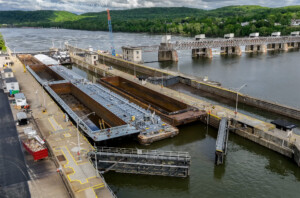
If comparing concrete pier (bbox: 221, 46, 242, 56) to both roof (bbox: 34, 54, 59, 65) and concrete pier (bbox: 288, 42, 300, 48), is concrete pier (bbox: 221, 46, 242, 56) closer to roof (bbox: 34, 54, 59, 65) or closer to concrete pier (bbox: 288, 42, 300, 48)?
concrete pier (bbox: 288, 42, 300, 48)

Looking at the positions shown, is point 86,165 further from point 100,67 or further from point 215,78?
point 100,67

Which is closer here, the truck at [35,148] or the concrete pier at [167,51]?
the truck at [35,148]

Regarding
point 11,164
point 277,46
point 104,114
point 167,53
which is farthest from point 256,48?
point 11,164

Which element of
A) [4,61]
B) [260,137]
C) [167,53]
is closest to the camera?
[260,137]

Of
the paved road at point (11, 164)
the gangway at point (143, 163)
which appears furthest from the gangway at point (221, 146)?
the paved road at point (11, 164)

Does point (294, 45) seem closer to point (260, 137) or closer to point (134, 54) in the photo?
point (134, 54)

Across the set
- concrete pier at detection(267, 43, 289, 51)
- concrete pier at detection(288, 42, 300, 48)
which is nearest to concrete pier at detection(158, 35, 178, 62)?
concrete pier at detection(267, 43, 289, 51)

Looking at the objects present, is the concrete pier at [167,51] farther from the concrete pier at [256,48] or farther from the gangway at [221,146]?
the gangway at [221,146]
